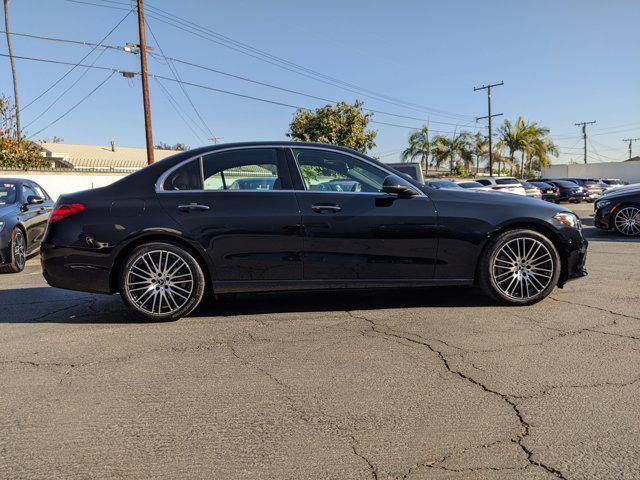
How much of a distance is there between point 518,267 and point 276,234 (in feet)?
7.54

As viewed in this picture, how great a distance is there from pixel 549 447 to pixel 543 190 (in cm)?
2982

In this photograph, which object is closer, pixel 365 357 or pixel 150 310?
pixel 365 357

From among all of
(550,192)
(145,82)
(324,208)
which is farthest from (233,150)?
(550,192)

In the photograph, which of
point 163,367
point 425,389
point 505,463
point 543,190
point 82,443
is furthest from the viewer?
point 543,190

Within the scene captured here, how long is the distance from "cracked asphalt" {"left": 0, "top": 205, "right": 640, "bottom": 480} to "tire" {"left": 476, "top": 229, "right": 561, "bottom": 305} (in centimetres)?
19

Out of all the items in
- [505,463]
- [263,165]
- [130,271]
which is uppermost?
[263,165]

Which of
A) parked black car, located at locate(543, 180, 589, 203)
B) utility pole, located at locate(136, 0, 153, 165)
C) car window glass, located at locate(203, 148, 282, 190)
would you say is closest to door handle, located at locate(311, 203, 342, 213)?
car window glass, located at locate(203, 148, 282, 190)

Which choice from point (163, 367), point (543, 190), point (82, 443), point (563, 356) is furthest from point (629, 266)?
point (543, 190)

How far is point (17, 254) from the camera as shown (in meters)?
7.89

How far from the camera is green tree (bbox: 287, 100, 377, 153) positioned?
3588cm

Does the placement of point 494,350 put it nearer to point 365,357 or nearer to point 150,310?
point 365,357

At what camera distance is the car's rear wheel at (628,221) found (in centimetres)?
1088

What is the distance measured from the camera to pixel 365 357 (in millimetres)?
3650

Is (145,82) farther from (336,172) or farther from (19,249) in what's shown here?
(336,172)
